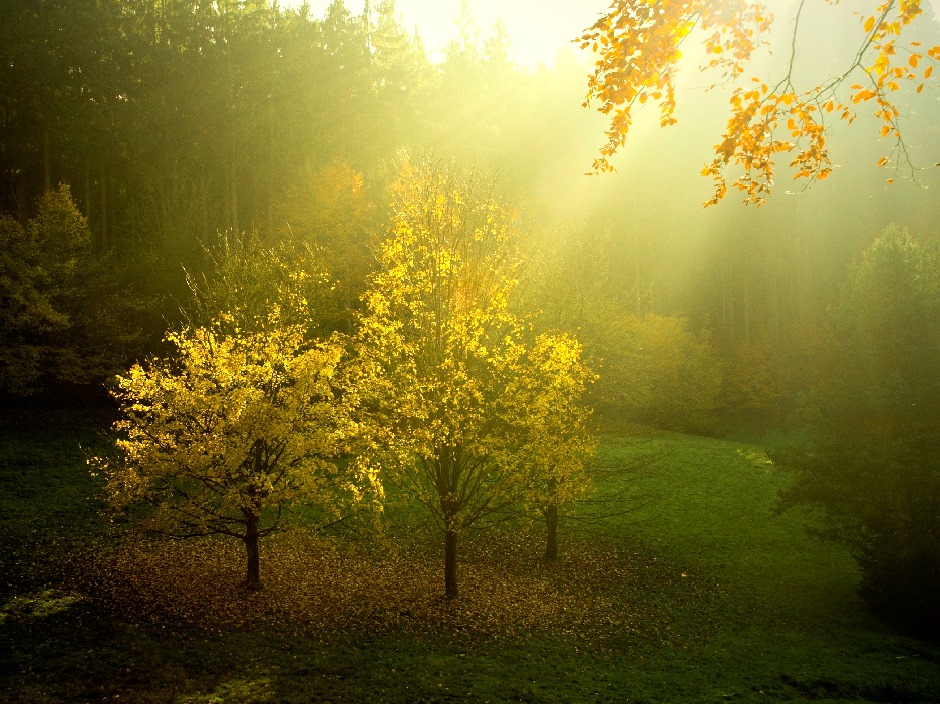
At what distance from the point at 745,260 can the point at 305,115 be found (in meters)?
44.5

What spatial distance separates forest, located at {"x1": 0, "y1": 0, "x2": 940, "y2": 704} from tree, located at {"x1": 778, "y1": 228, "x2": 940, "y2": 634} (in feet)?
0.30

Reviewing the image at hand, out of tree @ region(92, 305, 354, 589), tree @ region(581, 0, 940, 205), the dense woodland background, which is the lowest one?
tree @ region(92, 305, 354, 589)

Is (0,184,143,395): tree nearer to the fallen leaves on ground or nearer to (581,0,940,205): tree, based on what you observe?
the fallen leaves on ground

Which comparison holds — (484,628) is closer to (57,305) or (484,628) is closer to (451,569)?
(451,569)

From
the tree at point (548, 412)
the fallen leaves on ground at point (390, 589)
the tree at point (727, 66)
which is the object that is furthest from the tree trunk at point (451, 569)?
the tree at point (727, 66)

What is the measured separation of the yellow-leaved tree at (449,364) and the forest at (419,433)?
0.31 ft

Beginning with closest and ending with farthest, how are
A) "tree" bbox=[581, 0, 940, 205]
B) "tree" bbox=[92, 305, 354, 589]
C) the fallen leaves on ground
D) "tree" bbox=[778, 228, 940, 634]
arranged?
"tree" bbox=[581, 0, 940, 205] → "tree" bbox=[92, 305, 354, 589] → the fallen leaves on ground → "tree" bbox=[778, 228, 940, 634]

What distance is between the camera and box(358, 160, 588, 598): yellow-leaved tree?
557 inches

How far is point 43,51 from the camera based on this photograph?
38062mm

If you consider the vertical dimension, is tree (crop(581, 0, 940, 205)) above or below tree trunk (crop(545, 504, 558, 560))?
above

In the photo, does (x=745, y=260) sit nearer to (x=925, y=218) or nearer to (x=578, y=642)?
(x=925, y=218)

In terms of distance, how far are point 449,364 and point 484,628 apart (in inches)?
226

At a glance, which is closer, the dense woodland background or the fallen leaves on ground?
the fallen leaves on ground

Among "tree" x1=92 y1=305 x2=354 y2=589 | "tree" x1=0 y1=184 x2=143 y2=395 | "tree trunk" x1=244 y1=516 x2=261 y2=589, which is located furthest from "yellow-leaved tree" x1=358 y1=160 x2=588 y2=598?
"tree" x1=0 y1=184 x2=143 y2=395
